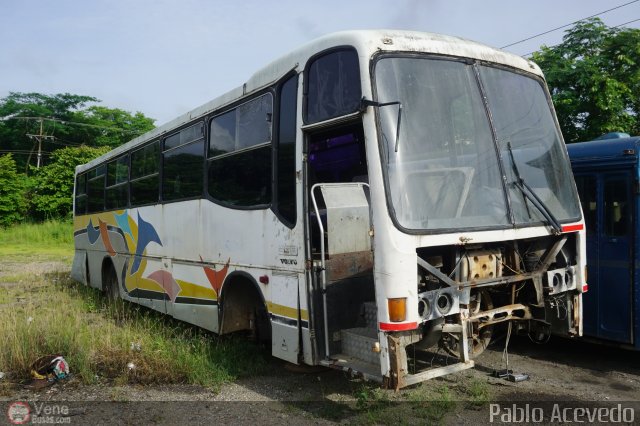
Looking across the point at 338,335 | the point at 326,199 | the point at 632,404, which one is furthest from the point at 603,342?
the point at 326,199

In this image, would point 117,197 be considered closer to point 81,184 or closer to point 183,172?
point 183,172

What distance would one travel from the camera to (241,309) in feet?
20.8

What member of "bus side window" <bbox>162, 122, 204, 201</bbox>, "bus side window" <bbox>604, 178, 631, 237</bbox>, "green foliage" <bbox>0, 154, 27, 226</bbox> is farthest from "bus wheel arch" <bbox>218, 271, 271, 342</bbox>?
"green foliage" <bbox>0, 154, 27, 226</bbox>

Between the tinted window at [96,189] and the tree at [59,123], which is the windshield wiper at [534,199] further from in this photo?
the tree at [59,123]

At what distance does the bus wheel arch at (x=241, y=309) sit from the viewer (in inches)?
243

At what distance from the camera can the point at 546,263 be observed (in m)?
5.04

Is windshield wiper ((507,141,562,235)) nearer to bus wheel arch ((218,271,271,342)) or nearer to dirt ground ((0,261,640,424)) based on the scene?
dirt ground ((0,261,640,424))

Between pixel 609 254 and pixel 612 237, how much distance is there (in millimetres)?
194

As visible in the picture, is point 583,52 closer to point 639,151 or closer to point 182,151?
point 639,151

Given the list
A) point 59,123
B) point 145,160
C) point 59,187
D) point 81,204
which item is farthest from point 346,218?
point 59,123

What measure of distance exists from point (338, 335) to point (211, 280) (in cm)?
Answer: 225

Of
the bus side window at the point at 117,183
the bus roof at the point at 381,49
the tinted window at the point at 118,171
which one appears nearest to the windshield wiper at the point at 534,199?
the bus roof at the point at 381,49

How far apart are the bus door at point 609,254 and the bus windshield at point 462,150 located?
3.99ft

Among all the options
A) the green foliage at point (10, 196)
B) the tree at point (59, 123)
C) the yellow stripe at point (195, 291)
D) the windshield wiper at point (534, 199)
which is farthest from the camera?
the tree at point (59, 123)
